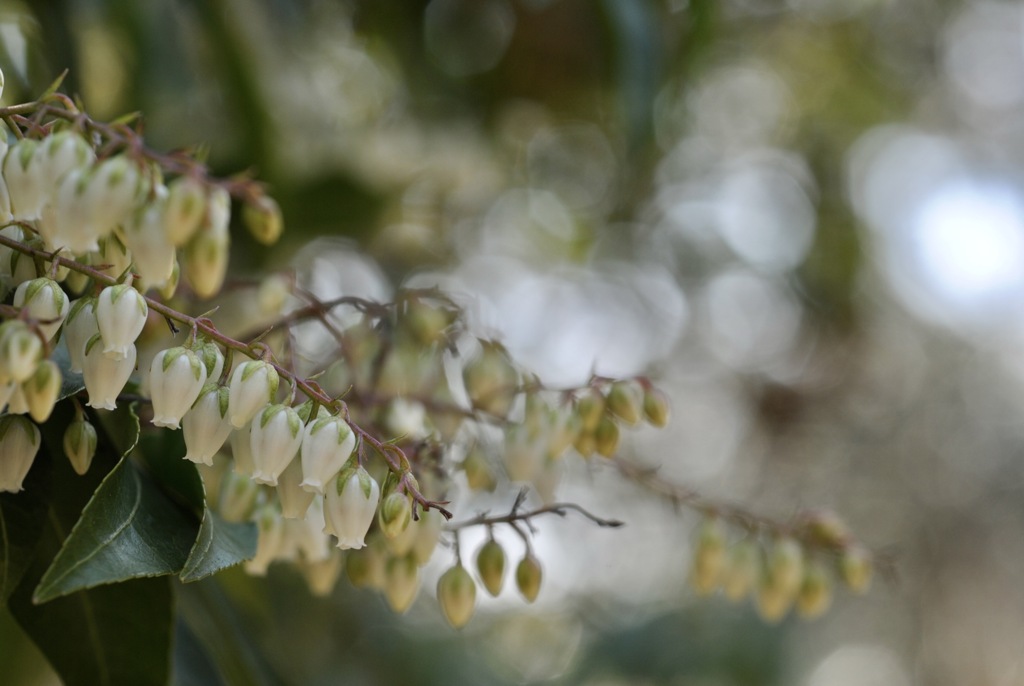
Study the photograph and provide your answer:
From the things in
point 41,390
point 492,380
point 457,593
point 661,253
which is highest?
point 41,390

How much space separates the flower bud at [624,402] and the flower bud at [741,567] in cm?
29

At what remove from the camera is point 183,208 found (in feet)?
1.78

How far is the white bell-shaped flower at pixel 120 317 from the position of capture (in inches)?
22.7

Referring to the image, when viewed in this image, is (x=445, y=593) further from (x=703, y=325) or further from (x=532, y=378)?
(x=703, y=325)

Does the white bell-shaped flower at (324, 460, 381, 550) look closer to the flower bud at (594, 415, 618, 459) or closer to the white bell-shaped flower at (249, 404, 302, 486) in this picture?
the white bell-shaped flower at (249, 404, 302, 486)

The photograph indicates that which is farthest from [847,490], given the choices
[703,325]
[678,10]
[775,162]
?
[678,10]

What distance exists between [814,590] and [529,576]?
365mm

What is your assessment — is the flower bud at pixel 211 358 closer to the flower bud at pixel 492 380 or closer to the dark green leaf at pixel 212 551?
the dark green leaf at pixel 212 551

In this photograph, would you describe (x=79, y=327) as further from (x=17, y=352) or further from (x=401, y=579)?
(x=401, y=579)

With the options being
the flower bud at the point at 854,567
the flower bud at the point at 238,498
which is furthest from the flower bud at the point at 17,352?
the flower bud at the point at 854,567

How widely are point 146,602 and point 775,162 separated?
2.93 meters

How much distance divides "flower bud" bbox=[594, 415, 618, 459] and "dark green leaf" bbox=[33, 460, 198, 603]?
0.34 metres

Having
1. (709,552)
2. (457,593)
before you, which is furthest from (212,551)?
(709,552)

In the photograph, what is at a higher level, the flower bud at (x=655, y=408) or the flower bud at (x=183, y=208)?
the flower bud at (x=183, y=208)
